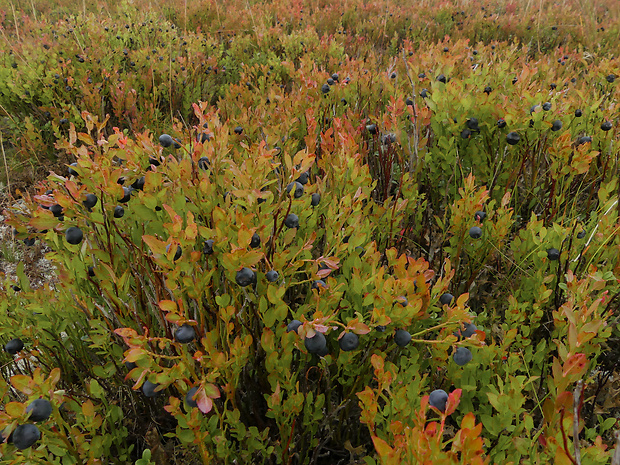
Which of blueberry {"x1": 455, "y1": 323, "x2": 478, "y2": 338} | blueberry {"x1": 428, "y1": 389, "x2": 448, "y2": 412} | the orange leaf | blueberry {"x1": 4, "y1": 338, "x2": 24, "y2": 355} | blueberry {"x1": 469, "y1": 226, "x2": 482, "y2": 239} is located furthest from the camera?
blueberry {"x1": 469, "y1": 226, "x2": 482, "y2": 239}

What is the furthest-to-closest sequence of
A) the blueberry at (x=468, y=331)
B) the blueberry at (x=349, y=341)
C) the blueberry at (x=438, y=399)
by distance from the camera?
the blueberry at (x=468, y=331), the blueberry at (x=349, y=341), the blueberry at (x=438, y=399)

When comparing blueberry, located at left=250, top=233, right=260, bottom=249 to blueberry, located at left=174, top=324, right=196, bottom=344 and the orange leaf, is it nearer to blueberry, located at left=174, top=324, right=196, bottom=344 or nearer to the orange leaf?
blueberry, located at left=174, top=324, right=196, bottom=344

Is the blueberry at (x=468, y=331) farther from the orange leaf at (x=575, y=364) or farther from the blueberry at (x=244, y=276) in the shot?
the blueberry at (x=244, y=276)

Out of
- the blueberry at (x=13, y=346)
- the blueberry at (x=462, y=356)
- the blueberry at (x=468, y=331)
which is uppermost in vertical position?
the blueberry at (x=468, y=331)

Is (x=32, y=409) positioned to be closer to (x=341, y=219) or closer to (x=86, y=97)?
(x=341, y=219)

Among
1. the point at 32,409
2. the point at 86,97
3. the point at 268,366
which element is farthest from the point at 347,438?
the point at 86,97

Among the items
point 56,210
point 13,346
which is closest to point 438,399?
point 56,210

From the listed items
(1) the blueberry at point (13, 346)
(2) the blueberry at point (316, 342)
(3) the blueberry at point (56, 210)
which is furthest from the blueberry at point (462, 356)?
(1) the blueberry at point (13, 346)

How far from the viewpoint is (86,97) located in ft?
10.9

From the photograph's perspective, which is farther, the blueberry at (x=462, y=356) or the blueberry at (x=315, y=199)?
the blueberry at (x=315, y=199)

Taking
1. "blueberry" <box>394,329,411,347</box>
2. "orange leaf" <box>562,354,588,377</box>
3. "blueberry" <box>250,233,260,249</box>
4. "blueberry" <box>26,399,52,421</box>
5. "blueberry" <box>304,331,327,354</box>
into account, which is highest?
"blueberry" <box>250,233,260,249</box>

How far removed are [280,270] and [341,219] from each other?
317 mm

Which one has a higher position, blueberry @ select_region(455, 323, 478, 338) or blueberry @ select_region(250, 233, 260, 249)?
blueberry @ select_region(250, 233, 260, 249)

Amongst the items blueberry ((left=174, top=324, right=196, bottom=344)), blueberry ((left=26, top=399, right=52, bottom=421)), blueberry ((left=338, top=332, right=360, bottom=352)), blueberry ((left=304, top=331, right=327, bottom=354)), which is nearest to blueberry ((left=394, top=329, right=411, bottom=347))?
blueberry ((left=338, top=332, right=360, bottom=352))
